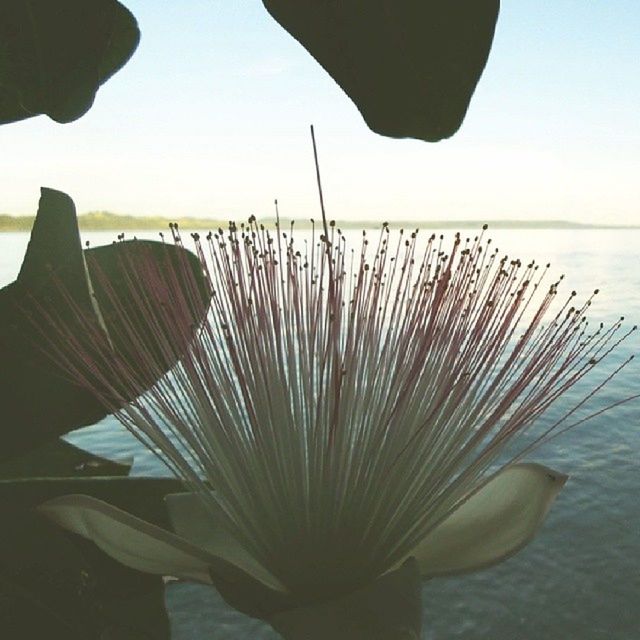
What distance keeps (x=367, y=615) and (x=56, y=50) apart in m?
0.35

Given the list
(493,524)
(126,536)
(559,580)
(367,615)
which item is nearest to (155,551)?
(126,536)

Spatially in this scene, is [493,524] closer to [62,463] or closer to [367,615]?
[367,615]

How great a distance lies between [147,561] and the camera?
0.47 meters

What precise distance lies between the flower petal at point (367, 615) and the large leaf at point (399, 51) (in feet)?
0.93

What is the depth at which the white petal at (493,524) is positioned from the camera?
0.56 meters

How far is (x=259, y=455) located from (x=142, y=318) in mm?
131

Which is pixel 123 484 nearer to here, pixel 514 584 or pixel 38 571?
pixel 38 571

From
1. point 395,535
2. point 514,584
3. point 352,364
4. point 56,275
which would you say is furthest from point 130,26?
point 514,584

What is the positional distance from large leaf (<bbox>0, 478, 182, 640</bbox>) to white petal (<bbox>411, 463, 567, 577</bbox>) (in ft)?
0.67

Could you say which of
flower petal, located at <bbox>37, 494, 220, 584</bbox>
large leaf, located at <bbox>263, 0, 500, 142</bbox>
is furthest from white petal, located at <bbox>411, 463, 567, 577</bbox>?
large leaf, located at <bbox>263, 0, 500, 142</bbox>

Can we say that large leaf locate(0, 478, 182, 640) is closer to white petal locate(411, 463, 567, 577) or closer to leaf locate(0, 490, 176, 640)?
leaf locate(0, 490, 176, 640)

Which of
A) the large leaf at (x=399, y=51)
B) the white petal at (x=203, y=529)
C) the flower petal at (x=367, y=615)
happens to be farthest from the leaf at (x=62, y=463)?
the large leaf at (x=399, y=51)

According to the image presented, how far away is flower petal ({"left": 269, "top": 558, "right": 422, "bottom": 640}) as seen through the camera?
1.48ft

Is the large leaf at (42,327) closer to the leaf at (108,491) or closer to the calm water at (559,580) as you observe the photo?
the leaf at (108,491)
